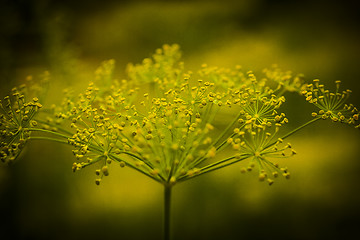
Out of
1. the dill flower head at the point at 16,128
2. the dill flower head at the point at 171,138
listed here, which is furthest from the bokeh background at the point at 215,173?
the dill flower head at the point at 171,138

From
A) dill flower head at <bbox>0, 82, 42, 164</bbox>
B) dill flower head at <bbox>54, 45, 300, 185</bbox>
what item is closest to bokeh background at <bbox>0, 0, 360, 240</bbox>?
dill flower head at <bbox>0, 82, 42, 164</bbox>

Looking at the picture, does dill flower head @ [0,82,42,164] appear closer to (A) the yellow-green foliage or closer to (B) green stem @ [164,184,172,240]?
(A) the yellow-green foliage

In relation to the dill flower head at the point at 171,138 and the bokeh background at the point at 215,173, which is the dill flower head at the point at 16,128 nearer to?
the dill flower head at the point at 171,138

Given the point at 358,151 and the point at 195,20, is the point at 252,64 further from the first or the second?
the point at 358,151

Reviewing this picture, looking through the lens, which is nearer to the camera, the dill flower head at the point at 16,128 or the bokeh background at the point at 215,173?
the dill flower head at the point at 16,128

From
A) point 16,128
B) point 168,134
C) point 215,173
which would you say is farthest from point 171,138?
point 215,173

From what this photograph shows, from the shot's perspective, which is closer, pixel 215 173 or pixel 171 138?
pixel 171 138

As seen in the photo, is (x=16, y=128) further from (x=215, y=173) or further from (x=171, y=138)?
(x=215, y=173)

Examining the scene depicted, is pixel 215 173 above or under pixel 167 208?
above

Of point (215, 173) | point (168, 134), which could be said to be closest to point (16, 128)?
point (168, 134)
